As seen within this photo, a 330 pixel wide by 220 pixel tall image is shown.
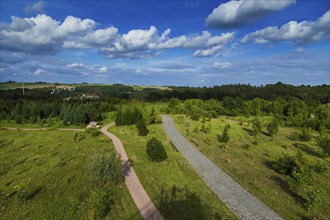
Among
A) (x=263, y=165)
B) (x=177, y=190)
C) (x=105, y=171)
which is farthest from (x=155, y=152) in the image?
(x=263, y=165)

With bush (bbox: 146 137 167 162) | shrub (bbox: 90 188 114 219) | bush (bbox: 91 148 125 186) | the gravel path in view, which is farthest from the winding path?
the gravel path

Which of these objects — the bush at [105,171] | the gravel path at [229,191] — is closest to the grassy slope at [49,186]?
the bush at [105,171]

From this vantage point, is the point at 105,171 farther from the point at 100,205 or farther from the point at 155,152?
the point at 155,152

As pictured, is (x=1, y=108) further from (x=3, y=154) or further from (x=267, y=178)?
(x=267, y=178)

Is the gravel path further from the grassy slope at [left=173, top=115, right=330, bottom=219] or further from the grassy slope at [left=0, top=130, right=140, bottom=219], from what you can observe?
the grassy slope at [left=0, top=130, right=140, bottom=219]

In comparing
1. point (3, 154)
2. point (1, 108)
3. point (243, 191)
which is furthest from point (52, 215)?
point (1, 108)

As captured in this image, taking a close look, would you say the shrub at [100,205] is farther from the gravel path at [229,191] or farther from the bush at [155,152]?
the bush at [155,152]
